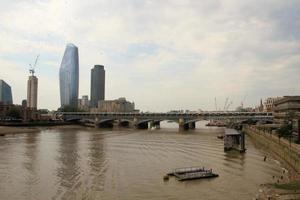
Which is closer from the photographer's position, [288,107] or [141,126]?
[288,107]

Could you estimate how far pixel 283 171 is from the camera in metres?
50.3

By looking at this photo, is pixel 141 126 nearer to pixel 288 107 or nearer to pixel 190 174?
pixel 288 107

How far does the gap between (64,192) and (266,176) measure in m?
23.5

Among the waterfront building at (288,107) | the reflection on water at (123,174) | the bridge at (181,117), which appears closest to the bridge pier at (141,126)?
the bridge at (181,117)

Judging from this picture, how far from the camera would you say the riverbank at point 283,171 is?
35766mm

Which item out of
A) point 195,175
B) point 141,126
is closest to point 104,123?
point 141,126

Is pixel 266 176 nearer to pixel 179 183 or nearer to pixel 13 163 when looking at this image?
pixel 179 183

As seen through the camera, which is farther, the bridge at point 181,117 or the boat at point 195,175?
the bridge at point 181,117

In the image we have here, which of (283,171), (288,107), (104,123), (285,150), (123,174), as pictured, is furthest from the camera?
(104,123)

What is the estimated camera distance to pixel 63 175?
48094 millimetres

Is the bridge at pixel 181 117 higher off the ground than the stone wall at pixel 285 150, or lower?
higher

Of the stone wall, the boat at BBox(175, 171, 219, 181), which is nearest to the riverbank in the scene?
the stone wall

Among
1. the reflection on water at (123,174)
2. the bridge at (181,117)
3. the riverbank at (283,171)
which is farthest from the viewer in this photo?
the bridge at (181,117)

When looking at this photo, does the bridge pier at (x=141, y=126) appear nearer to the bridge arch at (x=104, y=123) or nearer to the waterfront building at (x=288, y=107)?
the bridge arch at (x=104, y=123)
